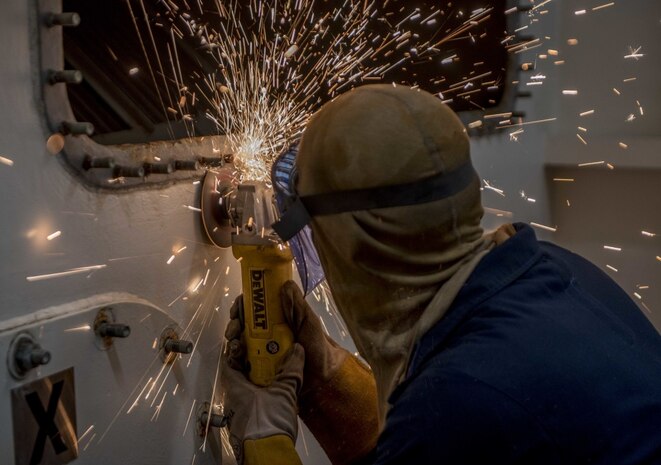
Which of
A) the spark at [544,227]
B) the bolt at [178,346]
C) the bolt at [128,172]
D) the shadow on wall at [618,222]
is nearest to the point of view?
the bolt at [128,172]

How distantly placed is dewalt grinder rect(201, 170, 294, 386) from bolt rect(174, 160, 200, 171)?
4.4 inches

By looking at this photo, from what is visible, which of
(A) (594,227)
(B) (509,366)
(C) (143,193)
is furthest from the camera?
(A) (594,227)

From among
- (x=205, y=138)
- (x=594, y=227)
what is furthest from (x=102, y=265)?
(x=594, y=227)

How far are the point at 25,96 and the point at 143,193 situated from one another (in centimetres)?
32

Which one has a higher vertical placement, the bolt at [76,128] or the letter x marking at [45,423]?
the bolt at [76,128]

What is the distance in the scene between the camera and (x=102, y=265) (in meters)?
1.18

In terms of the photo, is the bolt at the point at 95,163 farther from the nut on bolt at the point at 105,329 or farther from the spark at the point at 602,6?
the spark at the point at 602,6

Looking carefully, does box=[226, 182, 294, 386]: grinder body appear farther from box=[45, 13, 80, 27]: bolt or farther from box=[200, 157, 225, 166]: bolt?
box=[45, 13, 80, 27]: bolt

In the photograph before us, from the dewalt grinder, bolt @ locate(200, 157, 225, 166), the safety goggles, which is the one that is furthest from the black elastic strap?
bolt @ locate(200, 157, 225, 166)

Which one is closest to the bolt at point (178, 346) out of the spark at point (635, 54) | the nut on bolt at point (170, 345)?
the nut on bolt at point (170, 345)

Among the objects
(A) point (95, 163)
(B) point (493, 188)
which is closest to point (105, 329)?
(A) point (95, 163)

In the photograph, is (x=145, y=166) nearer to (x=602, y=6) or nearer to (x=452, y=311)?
(x=452, y=311)

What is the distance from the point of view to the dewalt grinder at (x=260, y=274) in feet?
4.65

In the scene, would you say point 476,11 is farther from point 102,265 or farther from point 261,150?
point 102,265
